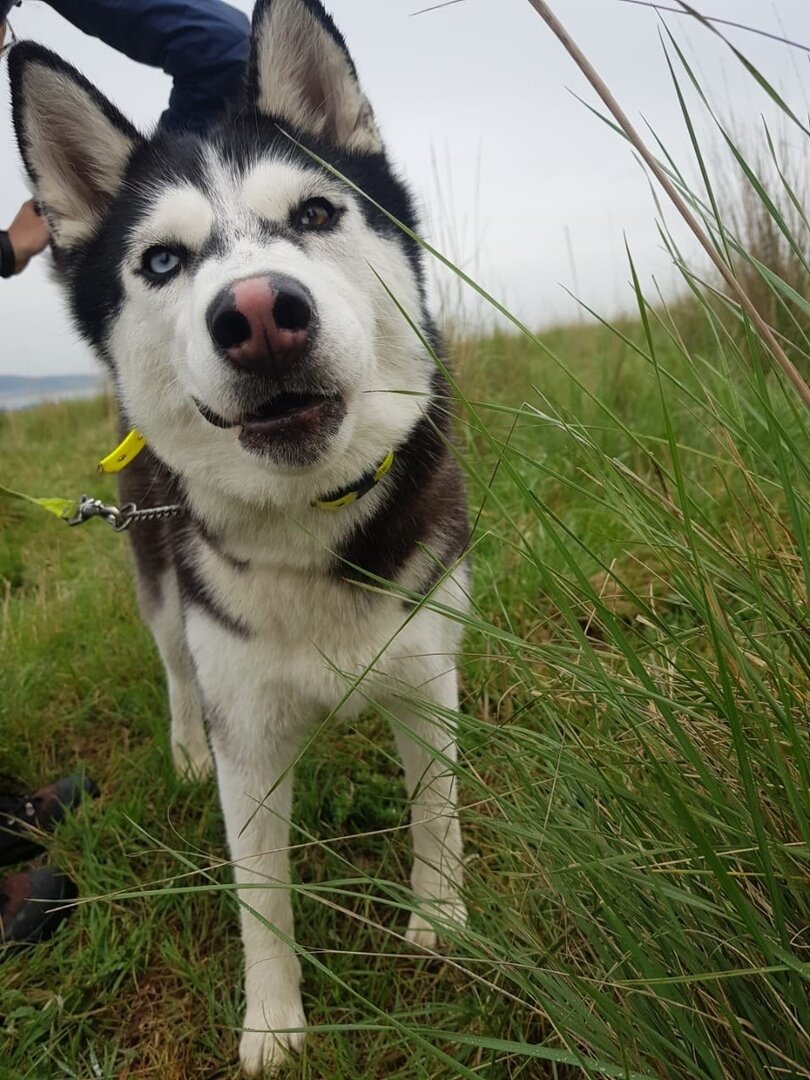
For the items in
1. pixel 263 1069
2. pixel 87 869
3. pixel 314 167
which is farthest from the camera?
pixel 87 869

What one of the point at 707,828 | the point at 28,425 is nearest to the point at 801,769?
the point at 707,828

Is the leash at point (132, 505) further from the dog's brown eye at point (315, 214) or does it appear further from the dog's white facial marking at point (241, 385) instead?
the dog's brown eye at point (315, 214)

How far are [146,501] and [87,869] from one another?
1.07 m

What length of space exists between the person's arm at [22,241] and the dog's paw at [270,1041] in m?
2.16

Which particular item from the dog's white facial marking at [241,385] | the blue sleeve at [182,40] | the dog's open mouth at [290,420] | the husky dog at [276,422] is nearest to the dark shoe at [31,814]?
the husky dog at [276,422]

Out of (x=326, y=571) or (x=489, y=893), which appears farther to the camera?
(x=326, y=571)

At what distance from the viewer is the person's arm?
2189mm

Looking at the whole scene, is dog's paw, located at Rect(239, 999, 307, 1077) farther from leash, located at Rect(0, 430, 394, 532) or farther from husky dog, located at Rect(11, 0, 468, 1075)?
leash, located at Rect(0, 430, 394, 532)

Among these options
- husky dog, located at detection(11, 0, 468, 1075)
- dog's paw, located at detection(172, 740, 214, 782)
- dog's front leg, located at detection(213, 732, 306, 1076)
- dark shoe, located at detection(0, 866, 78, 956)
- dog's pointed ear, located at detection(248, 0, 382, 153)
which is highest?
dog's pointed ear, located at detection(248, 0, 382, 153)

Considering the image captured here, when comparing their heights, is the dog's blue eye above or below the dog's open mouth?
above

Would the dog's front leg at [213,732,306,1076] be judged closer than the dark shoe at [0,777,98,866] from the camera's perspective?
Yes

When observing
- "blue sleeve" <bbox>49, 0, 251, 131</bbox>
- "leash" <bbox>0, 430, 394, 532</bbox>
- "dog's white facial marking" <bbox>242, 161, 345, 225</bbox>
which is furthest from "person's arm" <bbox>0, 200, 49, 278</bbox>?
"dog's white facial marking" <bbox>242, 161, 345, 225</bbox>

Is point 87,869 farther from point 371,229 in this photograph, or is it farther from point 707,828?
point 371,229

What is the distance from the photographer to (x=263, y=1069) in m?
1.54
